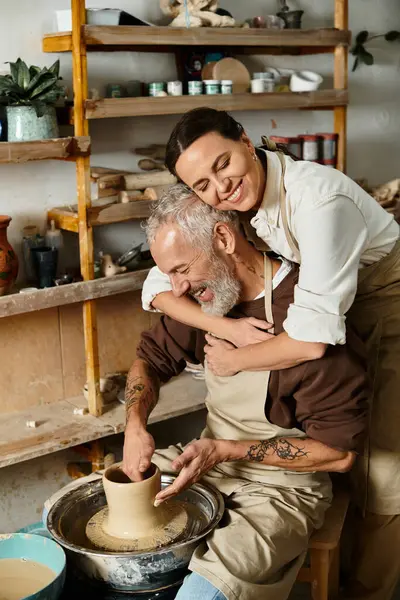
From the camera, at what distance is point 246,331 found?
7.14ft

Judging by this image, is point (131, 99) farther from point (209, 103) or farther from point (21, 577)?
point (21, 577)

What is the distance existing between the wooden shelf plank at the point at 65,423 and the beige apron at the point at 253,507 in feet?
2.20

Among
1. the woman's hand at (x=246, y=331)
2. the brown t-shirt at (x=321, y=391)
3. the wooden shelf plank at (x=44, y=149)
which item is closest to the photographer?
the brown t-shirt at (x=321, y=391)

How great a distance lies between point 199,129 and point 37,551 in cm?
114

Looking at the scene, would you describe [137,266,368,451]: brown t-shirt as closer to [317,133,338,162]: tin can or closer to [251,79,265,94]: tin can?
[251,79,265,94]: tin can

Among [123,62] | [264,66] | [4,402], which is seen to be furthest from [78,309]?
[264,66]

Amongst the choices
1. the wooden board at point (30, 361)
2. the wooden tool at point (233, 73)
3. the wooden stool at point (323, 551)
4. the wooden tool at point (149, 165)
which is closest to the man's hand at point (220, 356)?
the wooden stool at point (323, 551)

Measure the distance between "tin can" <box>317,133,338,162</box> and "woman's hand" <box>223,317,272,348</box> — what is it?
1.59 meters

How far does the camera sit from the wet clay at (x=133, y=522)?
6.45ft

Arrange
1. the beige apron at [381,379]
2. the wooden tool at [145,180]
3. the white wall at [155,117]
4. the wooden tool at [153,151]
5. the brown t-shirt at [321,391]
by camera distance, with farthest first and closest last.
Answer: the wooden tool at [153,151] → the wooden tool at [145,180] → the white wall at [155,117] → the beige apron at [381,379] → the brown t-shirt at [321,391]

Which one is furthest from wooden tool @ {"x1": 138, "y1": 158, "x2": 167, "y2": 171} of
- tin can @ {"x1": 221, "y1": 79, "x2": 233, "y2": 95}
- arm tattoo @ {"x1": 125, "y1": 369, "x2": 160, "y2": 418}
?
arm tattoo @ {"x1": 125, "y1": 369, "x2": 160, "y2": 418}

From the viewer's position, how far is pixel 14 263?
2.86 metres

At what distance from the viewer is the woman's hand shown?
2.16 metres

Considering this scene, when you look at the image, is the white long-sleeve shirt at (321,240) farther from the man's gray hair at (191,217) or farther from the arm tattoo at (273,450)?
the arm tattoo at (273,450)
